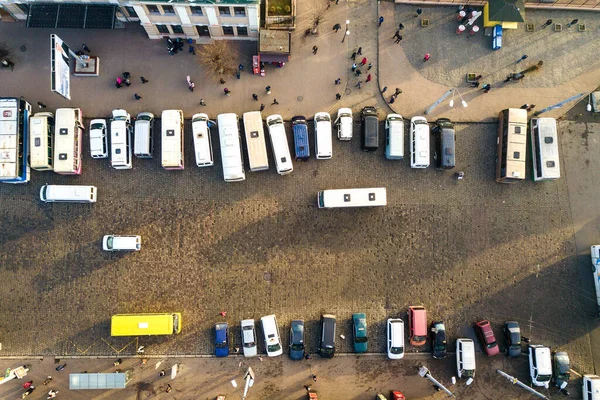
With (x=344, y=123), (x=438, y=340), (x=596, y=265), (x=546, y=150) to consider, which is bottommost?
(x=438, y=340)

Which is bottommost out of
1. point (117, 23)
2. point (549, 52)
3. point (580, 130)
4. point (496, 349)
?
point (496, 349)

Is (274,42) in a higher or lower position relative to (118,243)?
higher

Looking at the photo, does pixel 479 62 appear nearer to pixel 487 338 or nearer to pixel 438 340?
pixel 487 338

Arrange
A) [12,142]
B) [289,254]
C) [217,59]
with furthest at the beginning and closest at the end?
[289,254] < [217,59] < [12,142]

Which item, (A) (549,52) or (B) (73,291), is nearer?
(B) (73,291)

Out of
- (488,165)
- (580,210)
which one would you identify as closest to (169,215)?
(488,165)

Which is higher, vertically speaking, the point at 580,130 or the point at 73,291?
the point at 580,130

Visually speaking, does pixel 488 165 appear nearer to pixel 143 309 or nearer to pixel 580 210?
pixel 580 210

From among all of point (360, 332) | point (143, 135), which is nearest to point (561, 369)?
point (360, 332)
